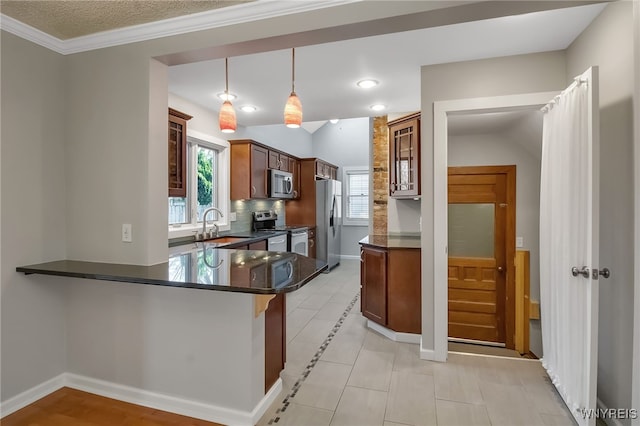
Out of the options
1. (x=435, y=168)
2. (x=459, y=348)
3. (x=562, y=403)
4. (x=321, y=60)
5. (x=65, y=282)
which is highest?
(x=321, y=60)

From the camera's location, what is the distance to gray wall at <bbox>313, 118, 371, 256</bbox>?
26.1 feet

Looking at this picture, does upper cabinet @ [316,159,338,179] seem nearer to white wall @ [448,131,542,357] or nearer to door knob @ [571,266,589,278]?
white wall @ [448,131,542,357]

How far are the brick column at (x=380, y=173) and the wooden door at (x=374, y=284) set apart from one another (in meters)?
0.75

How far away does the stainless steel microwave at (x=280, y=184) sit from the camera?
5086mm

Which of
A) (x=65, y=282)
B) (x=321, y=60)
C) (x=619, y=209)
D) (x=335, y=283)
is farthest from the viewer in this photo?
(x=335, y=283)

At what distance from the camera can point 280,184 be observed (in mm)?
5367

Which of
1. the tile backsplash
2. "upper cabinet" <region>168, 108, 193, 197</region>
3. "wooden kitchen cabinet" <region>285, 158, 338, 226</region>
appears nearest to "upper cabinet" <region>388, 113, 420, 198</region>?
"upper cabinet" <region>168, 108, 193, 197</region>

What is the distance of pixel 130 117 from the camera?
209cm

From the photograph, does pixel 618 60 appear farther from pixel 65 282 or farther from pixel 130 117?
pixel 65 282

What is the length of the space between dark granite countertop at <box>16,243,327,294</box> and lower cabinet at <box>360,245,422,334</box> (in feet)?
4.50

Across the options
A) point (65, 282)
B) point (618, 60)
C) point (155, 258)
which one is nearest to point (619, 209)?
point (618, 60)

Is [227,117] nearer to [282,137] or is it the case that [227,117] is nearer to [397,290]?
[397,290]

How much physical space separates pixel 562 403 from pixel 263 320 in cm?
203

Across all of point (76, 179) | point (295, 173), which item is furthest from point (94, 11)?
point (295, 173)
